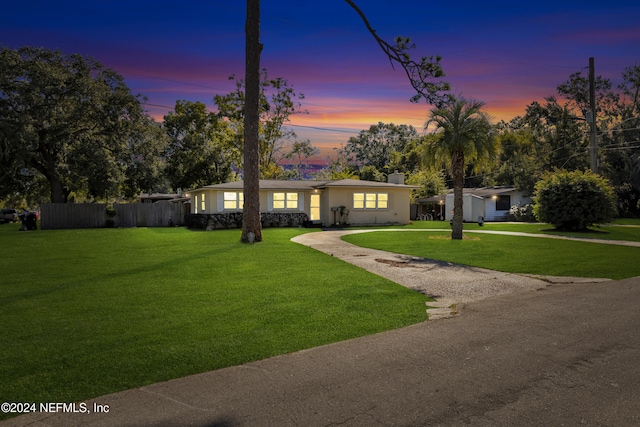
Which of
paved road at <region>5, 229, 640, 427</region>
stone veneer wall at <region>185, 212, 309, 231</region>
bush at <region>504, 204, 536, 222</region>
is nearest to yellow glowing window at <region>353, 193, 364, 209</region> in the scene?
stone veneer wall at <region>185, 212, 309, 231</region>

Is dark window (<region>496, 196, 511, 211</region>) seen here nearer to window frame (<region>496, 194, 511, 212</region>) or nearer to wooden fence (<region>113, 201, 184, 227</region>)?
→ window frame (<region>496, 194, 511, 212</region>)

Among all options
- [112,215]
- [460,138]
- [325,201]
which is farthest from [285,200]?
[460,138]

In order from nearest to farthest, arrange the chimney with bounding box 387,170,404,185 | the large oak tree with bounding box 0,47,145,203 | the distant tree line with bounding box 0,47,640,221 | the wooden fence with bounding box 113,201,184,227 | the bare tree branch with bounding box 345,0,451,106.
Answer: the bare tree branch with bounding box 345,0,451,106 → the distant tree line with bounding box 0,47,640,221 → the large oak tree with bounding box 0,47,145,203 → the wooden fence with bounding box 113,201,184,227 → the chimney with bounding box 387,170,404,185

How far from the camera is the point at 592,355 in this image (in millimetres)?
4465

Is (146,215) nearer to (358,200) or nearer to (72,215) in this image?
(72,215)

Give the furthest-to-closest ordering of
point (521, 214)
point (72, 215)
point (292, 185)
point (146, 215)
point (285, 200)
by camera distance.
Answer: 1. point (521, 214)
2. point (146, 215)
3. point (72, 215)
4. point (292, 185)
5. point (285, 200)

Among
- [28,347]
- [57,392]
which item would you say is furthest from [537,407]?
[28,347]

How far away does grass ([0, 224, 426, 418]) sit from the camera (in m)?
4.23

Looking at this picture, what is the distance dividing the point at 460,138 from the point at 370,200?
40.8 ft

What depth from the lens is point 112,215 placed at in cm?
3172

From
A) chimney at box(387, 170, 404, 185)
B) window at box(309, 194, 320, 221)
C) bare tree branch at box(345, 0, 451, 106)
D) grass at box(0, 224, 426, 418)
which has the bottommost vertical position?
grass at box(0, 224, 426, 418)

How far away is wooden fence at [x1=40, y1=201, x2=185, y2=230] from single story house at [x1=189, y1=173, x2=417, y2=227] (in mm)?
2414

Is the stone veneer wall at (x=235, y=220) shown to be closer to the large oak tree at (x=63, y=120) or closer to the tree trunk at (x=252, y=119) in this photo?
the tree trunk at (x=252, y=119)

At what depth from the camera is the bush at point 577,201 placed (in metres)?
22.0
